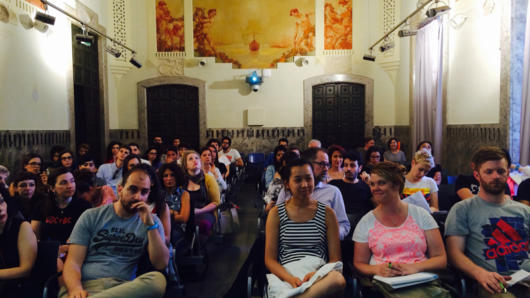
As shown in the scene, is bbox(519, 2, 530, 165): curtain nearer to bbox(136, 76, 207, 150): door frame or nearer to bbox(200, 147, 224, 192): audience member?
bbox(200, 147, 224, 192): audience member

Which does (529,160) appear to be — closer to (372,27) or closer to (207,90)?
(372,27)

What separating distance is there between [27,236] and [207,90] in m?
8.78

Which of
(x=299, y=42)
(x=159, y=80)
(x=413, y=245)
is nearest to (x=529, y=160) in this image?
(x=413, y=245)

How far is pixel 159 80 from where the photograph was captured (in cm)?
1069

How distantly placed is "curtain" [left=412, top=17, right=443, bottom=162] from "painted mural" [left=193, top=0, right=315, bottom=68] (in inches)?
117

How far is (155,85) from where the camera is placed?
1069 cm

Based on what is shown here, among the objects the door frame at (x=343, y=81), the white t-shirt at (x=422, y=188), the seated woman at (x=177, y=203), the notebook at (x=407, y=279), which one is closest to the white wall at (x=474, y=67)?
the door frame at (x=343, y=81)

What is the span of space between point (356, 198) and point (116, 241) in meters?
2.29

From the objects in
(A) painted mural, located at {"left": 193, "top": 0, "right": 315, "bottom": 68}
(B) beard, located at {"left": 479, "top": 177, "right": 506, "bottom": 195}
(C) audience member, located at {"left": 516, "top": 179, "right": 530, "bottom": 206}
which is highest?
(A) painted mural, located at {"left": 193, "top": 0, "right": 315, "bottom": 68}

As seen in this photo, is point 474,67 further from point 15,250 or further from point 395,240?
point 15,250

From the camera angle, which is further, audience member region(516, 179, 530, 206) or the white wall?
the white wall

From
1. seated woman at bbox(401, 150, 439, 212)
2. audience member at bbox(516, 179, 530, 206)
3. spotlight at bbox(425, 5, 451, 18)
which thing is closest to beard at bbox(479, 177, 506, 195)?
audience member at bbox(516, 179, 530, 206)

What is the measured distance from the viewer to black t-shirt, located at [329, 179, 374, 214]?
373 cm

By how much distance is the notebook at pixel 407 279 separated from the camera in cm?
217
